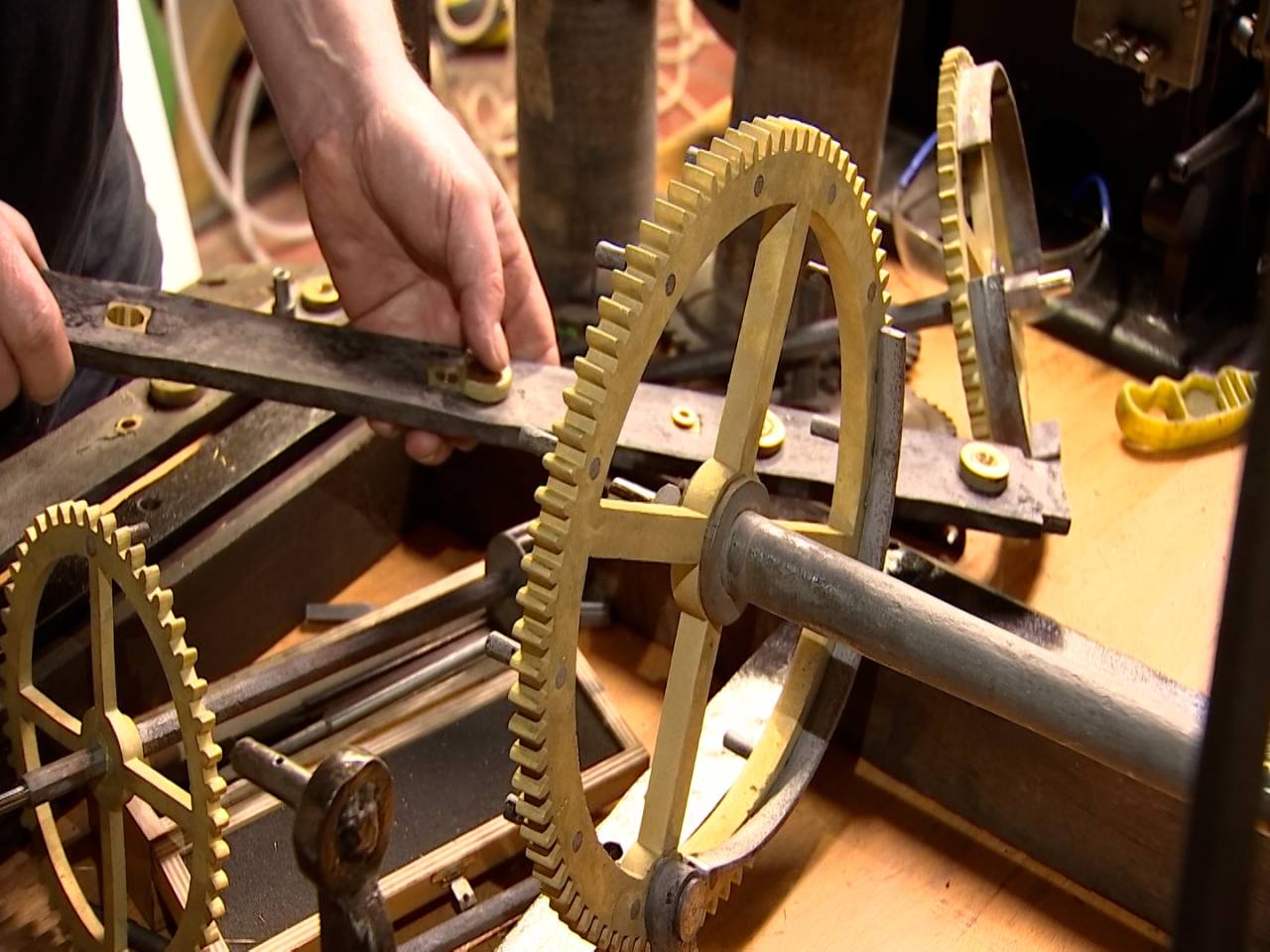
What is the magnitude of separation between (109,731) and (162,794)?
0.06 metres

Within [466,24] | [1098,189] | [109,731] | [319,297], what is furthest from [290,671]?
[466,24]

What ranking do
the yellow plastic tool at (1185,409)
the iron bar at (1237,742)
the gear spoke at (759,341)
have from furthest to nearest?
the yellow plastic tool at (1185,409), the gear spoke at (759,341), the iron bar at (1237,742)

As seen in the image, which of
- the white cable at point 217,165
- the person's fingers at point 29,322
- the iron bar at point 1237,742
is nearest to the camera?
the iron bar at point 1237,742

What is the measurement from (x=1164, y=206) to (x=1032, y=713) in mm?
656

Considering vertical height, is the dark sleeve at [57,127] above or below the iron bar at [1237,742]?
below

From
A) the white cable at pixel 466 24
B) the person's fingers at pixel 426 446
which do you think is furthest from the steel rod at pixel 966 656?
the white cable at pixel 466 24

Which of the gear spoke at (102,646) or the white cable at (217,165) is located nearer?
the gear spoke at (102,646)

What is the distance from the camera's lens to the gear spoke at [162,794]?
64 centimetres

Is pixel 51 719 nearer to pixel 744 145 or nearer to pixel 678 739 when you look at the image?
pixel 678 739

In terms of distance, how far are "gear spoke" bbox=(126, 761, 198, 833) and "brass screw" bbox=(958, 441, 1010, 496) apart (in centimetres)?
47

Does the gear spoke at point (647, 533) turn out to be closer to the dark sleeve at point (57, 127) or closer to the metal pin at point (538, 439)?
the metal pin at point (538, 439)

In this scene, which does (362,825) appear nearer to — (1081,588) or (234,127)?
(1081,588)

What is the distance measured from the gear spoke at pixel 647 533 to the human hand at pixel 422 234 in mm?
258

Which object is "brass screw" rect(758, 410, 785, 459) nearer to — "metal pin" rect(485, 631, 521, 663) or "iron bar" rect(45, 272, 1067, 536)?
"iron bar" rect(45, 272, 1067, 536)
